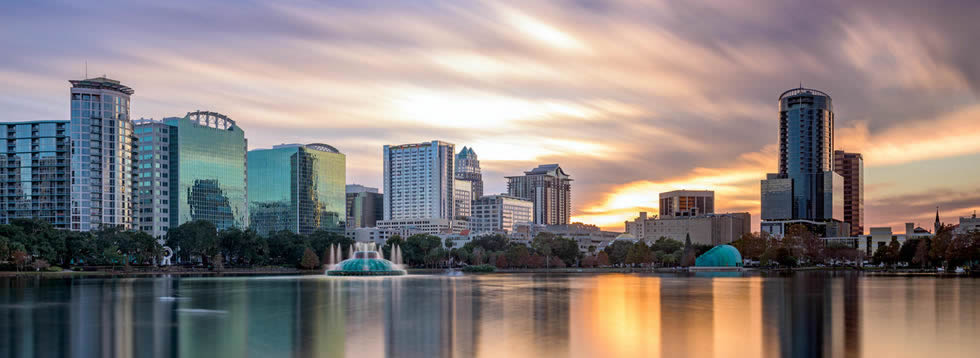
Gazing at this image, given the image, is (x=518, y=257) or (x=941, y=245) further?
(x=518, y=257)

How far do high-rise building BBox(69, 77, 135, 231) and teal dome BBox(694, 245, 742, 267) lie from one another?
135 meters

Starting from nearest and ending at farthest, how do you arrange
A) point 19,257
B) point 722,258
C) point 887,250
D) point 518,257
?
point 19,257 → point 722,258 → point 887,250 → point 518,257

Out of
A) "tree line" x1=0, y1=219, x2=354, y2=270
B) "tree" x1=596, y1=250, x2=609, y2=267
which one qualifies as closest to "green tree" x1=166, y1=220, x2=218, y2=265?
"tree line" x1=0, y1=219, x2=354, y2=270

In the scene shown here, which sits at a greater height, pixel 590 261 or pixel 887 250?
pixel 887 250

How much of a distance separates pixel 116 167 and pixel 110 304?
164 meters

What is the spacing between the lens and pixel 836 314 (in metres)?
40.9

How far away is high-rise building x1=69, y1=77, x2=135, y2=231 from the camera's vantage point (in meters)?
185

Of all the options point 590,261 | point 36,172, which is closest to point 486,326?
point 590,261

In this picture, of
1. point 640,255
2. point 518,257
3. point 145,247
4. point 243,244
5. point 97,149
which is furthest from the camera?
point 97,149

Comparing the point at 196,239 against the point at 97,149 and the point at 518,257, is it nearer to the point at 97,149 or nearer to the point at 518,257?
the point at 97,149

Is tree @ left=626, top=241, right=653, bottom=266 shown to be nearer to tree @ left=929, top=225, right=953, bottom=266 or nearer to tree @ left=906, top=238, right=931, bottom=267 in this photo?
tree @ left=906, top=238, right=931, bottom=267

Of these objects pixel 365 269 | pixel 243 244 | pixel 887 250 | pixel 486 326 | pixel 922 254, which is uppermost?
pixel 486 326

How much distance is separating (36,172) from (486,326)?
186m

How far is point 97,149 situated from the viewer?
18912cm
